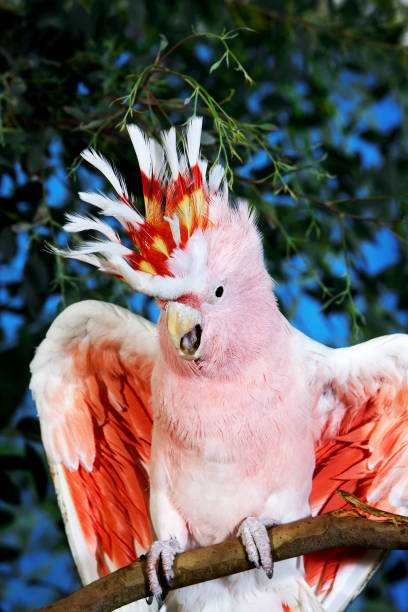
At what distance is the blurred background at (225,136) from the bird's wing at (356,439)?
0.10 metres

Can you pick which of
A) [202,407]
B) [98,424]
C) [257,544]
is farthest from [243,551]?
[98,424]

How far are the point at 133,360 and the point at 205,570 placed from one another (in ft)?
0.92

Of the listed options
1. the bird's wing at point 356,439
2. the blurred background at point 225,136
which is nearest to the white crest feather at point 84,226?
the blurred background at point 225,136

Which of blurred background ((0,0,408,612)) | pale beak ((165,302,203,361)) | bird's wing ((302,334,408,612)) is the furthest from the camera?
blurred background ((0,0,408,612))

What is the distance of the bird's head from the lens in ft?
2.17

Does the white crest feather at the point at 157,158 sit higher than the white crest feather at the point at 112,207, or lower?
higher

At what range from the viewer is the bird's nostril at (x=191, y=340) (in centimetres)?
66

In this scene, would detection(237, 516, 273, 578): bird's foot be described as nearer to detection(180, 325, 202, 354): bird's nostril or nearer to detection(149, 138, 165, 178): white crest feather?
detection(180, 325, 202, 354): bird's nostril

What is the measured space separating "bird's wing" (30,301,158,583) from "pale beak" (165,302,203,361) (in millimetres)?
167

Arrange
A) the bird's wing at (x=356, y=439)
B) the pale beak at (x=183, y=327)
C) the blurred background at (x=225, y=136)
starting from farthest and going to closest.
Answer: the blurred background at (x=225, y=136) → the bird's wing at (x=356, y=439) → the pale beak at (x=183, y=327)

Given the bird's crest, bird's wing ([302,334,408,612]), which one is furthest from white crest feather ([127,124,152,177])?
bird's wing ([302,334,408,612])

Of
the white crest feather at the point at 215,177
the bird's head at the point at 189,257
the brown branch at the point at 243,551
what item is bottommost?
the brown branch at the point at 243,551

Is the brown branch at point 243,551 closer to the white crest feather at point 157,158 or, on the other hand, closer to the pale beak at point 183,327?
the pale beak at point 183,327

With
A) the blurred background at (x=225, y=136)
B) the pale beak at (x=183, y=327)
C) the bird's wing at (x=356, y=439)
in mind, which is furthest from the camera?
the blurred background at (x=225, y=136)
